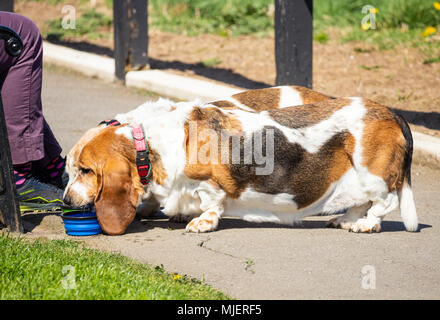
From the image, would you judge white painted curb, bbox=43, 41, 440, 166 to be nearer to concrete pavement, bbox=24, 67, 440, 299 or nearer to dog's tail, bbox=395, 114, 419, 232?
concrete pavement, bbox=24, 67, 440, 299

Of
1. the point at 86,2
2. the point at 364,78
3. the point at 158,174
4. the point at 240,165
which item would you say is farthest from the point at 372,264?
the point at 86,2

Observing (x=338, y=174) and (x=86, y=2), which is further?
(x=86, y=2)

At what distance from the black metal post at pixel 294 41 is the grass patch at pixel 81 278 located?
Answer: 3.91 metres

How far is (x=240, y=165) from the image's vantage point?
461cm

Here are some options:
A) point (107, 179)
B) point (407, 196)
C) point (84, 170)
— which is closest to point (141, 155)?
point (107, 179)

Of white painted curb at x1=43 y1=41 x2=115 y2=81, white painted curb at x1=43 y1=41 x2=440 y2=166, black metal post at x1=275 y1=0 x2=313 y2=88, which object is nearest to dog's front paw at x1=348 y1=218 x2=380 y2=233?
white painted curb at x1=43 y1=41 x2=440 y2=166

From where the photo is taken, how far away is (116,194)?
4.52 meters

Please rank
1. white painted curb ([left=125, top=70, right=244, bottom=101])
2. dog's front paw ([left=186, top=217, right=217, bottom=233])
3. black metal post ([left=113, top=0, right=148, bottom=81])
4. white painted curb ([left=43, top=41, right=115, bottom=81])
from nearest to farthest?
dog's front paw ([left=186, top=217, right=217, bottom=233]) → white painted curb ([left=125, top=70, right=244, bottom=101]) → black metal post ([left=113, top=0, right=148, bottom=81]) → white painted curb ([left=43, top=41, right=115, bottom=81])

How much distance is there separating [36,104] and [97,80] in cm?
525

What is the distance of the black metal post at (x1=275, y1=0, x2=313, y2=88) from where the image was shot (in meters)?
7.39

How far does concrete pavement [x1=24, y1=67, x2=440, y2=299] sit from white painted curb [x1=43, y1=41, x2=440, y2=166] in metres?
0.98

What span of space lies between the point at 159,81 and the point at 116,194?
4.86 metres

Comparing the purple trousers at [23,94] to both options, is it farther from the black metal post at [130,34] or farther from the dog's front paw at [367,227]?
the black metal post at [130,34]
